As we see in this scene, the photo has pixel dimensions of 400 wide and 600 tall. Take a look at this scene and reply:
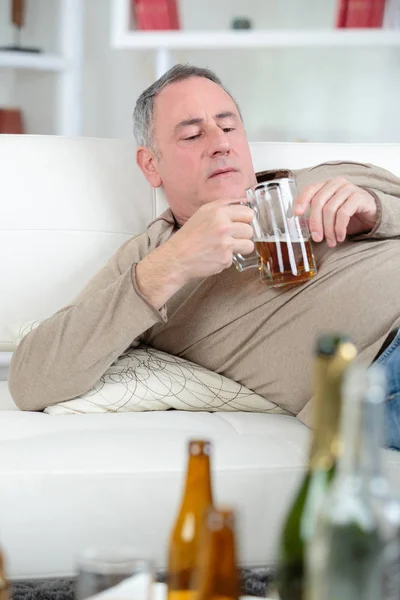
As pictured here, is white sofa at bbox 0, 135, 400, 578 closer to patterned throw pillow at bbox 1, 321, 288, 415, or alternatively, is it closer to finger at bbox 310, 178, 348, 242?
patterned throw pillow at bbox 1, 321, 288, 415

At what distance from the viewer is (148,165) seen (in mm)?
2072

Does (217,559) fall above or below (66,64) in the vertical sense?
below

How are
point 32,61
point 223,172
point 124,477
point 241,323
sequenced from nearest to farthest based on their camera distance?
point 124,477
point 241,323
point 223,172
point 32,61

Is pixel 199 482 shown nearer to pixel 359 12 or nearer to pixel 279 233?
pixel 279 233

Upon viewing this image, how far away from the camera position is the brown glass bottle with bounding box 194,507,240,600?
666mm

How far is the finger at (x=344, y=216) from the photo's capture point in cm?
160

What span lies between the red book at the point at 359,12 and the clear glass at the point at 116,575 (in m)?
3.00

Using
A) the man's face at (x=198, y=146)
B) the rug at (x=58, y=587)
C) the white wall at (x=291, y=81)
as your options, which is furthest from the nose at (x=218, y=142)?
the white wall at (x=291, y=81)

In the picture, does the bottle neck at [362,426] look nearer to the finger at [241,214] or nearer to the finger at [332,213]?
the finger at [241,214]

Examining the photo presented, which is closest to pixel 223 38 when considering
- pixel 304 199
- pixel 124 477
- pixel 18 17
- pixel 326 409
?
pixel 18 17

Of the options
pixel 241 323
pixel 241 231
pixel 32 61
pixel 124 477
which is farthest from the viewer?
pixel 32 61

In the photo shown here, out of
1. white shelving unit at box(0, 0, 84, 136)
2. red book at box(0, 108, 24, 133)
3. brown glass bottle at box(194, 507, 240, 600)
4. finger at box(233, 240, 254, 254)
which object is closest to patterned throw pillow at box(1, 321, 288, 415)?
finger at box(233, 240, 254, 254)

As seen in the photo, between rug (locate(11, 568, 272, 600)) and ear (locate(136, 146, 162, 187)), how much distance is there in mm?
938

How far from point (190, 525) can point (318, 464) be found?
6.8 inches
